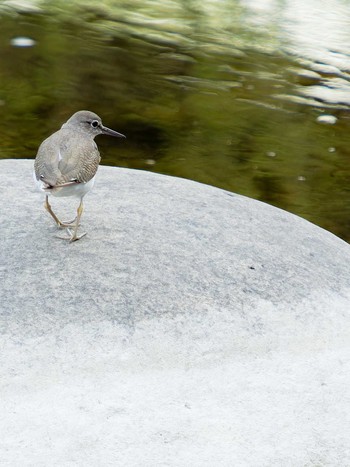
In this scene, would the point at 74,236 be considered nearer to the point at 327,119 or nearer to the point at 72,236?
the point at 72,236

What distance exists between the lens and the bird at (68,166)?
3793mm

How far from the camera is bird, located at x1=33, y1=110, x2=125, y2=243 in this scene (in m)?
3.79

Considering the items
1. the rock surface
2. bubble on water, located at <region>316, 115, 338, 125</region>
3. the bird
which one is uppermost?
the bird

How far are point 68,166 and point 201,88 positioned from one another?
518 centimetres

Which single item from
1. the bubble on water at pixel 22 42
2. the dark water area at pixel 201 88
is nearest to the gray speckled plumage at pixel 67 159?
the dark water area at pixel 201 88

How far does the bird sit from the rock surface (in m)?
0.34

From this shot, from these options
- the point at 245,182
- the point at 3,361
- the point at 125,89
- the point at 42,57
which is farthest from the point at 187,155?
the point at 3,361

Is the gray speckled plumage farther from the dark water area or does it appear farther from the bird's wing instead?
the dark water area

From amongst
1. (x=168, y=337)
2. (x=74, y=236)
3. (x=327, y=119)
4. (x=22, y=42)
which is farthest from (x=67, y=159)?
(x=22, y=42)

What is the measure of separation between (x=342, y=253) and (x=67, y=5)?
7411 millimetres


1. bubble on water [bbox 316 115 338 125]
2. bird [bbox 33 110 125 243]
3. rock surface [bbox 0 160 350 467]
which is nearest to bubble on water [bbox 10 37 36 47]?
bubble on water [bbox 316 115 338 125]

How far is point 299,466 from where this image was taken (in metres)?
3.15

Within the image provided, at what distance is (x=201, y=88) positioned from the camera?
8.82 m

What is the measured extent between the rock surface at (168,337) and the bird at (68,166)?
0.34 meters
